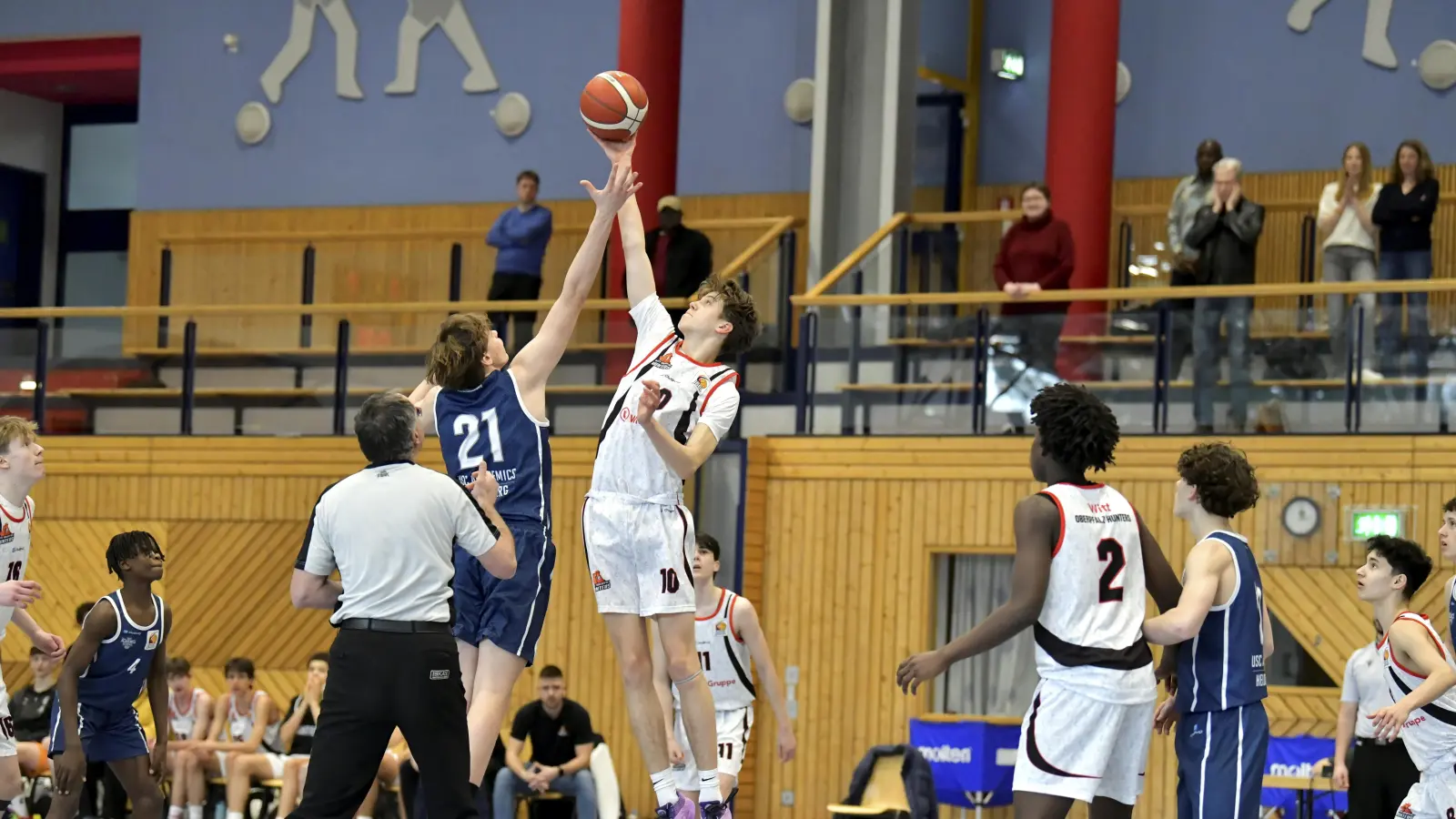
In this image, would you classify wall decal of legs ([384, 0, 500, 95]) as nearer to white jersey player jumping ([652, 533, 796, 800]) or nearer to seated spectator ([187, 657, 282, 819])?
seated spectator ([187, 657, 282, 819])

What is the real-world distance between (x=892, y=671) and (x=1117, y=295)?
3.00m

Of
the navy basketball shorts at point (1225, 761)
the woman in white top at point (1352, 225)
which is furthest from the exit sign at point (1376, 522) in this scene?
the navy basketball shorts at point (1225, 761)

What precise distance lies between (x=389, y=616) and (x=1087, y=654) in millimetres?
2247

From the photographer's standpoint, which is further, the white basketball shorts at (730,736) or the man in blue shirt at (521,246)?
the man in blue shirt at (521,246)

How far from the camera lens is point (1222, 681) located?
6648mm

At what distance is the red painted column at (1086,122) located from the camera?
624 inches

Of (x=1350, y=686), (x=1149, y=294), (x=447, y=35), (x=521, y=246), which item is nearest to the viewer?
(x=1350, y=686)

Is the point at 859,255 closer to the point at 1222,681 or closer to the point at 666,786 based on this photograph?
the point at 666,786

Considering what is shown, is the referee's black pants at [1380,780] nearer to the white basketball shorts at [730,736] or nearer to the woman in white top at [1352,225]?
the white basketball shorts at [730,736]

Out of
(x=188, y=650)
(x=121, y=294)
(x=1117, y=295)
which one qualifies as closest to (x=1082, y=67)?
(x=1117, y=295)

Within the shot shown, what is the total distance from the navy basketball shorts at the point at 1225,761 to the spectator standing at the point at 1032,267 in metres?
6.64

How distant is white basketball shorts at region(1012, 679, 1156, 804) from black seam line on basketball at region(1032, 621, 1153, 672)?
9cm

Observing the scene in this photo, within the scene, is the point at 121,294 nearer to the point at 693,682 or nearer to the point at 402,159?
the point at 402,159

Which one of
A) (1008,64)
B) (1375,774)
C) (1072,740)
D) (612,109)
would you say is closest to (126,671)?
(612,109)
